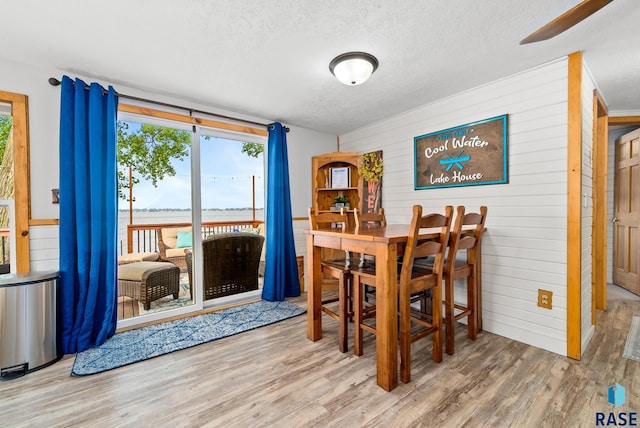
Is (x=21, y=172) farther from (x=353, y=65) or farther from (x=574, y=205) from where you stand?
(x=574, y=205)

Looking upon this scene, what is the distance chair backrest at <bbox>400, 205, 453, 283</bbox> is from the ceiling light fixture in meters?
1.15

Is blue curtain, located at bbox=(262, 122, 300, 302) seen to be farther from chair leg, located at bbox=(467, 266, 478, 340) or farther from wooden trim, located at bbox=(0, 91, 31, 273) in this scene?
wooden trim, located at bbox=(0, 91, 31, 273)

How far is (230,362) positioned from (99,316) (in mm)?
1270

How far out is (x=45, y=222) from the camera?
7.46 ft

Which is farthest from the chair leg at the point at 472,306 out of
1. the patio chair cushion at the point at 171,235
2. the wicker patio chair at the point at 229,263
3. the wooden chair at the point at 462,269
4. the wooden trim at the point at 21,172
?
the patio chair cushion at the point at 171,235

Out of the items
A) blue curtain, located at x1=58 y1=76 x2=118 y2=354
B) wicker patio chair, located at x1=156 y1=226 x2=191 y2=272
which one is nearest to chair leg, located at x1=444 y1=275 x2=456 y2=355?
blue curtain, located at x1=58 y1=76 x2=118 y2=354

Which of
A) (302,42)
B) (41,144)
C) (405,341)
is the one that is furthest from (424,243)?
(41,144)

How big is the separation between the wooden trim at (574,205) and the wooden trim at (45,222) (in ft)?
13.4

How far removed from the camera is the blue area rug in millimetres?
2104

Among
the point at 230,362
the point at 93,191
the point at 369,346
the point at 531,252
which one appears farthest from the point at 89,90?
the point at 531,252

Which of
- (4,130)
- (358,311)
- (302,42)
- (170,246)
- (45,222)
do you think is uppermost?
(302,42)

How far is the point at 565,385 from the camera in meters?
1.78

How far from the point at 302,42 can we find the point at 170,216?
3096mm

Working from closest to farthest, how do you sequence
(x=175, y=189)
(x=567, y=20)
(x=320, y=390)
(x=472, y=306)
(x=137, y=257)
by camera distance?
(x=567, y=20) → (x=320, y=390) → (x=472, y=306) → (x=175, y=189) → (x=137, y=257)
